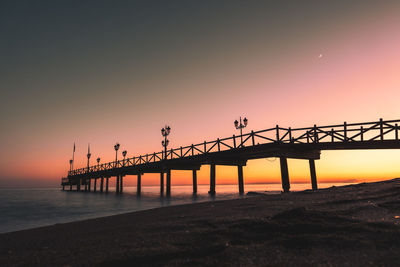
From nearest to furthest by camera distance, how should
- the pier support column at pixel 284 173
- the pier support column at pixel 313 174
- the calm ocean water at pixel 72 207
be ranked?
the calm ocean water at pixel 72 207 → the pier support column at pixel 284 173 → the pier support column at pixel 313 174

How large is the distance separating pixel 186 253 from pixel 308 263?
1.55m

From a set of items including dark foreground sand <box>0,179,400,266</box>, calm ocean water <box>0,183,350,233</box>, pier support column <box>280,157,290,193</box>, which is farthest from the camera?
pier support column <box>280,157,290,193</box>

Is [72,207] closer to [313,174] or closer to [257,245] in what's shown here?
[313,174]

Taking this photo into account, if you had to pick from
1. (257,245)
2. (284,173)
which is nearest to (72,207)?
(284,173)

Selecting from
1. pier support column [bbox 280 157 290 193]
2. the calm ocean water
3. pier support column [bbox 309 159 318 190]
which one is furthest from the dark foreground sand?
pier support column [bbox 309 159 318 190]

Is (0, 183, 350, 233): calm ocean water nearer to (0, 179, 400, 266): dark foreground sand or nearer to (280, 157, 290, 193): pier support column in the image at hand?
(280, 157, 290, 193): pier support column

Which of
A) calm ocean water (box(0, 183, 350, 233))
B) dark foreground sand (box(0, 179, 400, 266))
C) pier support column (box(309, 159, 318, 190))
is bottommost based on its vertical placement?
calm ocean water (box(0, 183, 350, 233))

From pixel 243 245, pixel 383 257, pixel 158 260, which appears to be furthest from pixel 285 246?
pixel 158 260

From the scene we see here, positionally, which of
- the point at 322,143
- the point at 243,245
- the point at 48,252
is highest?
the point at 322,143

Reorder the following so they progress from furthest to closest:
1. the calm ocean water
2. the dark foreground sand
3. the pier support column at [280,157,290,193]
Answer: the pier support column at [280,157,290,193]
the calm ocean water
the dark foreground sand

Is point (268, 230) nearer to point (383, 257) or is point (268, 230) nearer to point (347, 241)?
point (347, 241)

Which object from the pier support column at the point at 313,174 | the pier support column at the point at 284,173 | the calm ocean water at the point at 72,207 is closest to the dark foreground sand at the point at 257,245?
the calm ocean water at the point at 72,207

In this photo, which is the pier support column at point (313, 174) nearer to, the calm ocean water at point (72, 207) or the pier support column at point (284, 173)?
the pier support column at point (284, 173)

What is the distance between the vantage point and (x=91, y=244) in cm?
479
